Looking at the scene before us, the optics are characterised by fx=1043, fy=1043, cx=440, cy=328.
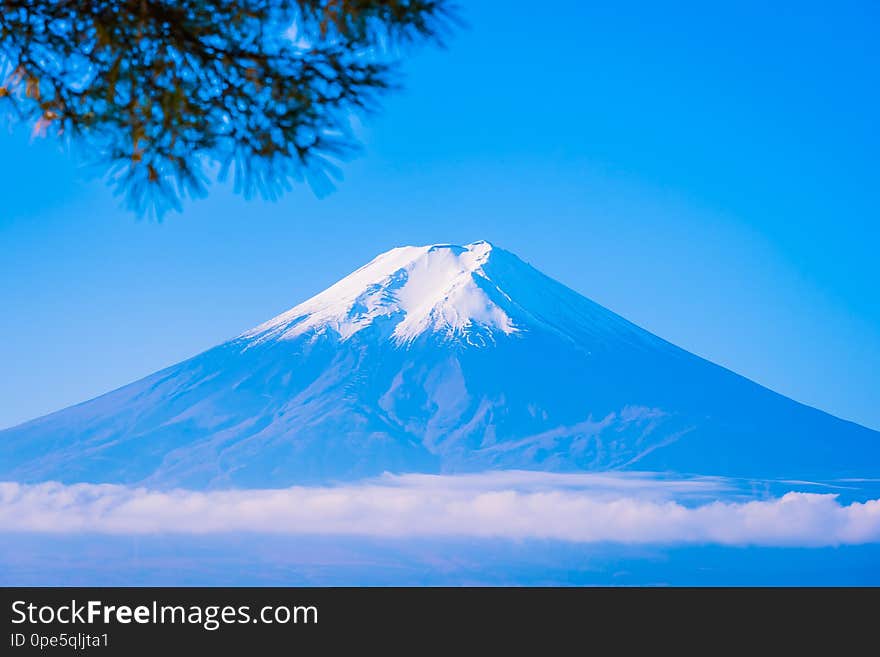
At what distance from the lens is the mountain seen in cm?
4881

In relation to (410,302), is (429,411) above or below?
below

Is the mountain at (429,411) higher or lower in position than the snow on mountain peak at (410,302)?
lower

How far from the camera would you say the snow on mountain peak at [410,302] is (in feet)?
165

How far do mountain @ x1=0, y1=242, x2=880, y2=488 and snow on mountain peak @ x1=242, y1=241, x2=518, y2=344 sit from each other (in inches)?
5.4

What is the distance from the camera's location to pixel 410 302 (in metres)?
53.0

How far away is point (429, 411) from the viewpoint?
→ 2020 inches

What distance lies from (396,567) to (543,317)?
14.5m

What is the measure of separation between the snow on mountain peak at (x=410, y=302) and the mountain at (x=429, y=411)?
138mm

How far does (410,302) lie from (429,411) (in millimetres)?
5746

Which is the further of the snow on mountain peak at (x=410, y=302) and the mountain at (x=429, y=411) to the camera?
the snow on mountain peak at (x=410, y=302)

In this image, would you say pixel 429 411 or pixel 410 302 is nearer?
pixel 429 411
